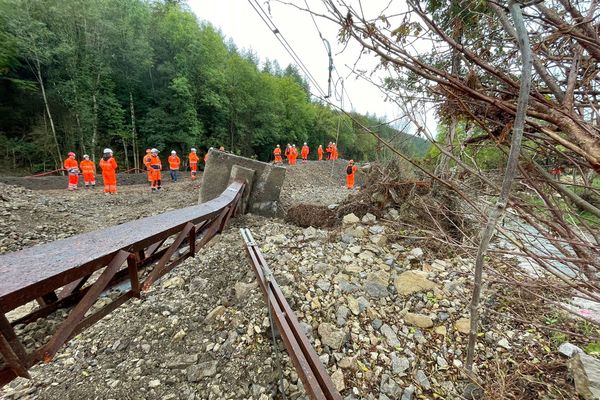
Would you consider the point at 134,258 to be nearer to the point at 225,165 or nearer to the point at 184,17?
the point at 225,165

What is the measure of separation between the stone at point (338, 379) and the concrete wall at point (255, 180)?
4.43m

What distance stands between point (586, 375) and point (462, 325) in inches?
36.3

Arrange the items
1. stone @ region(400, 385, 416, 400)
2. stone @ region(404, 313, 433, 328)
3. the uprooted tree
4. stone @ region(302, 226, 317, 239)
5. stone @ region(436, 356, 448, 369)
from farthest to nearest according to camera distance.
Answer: stone @ region(302, 226, 317, 239)
stone @ region(404, 313, 433, 328)
stone @ region(436, 356, 448, 369)
stone @ region(400, 385, 416, 400)
the uprooted tree

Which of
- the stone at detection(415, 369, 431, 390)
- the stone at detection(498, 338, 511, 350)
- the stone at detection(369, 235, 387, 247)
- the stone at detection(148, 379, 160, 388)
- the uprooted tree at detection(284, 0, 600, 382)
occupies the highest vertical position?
the uprooted tree at detection(284, 0, 600, 382)

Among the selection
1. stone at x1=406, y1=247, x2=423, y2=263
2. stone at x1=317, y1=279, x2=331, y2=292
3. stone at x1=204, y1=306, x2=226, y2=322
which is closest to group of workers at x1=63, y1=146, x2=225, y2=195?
stone at x1=204, y1=306, x2=226, y2=322

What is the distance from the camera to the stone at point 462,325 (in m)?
2.77

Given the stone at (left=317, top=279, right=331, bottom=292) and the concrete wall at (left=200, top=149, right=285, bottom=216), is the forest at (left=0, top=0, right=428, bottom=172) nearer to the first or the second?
the concrete wall at (left=200, top=149, right=285, bottom=216)

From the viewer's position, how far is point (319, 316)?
2.89 m

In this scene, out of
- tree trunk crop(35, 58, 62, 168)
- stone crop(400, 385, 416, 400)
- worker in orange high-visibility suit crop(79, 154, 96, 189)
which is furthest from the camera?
tree trunk crop(35, 58, 62, 168)

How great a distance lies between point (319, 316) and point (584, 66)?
281 cm

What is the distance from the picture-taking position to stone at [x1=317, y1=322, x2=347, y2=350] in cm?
255

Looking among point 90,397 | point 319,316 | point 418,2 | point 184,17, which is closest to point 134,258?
point 90,397

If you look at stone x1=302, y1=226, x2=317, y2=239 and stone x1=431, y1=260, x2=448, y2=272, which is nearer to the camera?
stone x1=431, y1=260, x2=448, y2=272

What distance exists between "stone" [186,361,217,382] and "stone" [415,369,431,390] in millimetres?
1836
